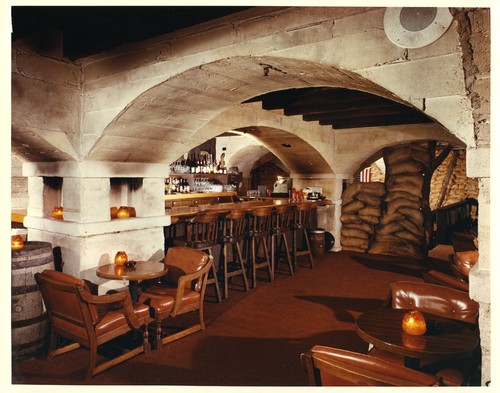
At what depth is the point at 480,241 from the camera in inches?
73.1

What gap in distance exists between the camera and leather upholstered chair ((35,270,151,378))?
9.16ft

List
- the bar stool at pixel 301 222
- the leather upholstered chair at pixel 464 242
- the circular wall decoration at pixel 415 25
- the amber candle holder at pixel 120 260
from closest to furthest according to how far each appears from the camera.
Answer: the circular wall decoration at pixel 415 25 < the amber candle holder at pixel 120 260 < the leather upholstered chair at pixel 464 242 < the bar stool at pixel 301 222

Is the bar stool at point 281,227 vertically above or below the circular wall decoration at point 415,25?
below

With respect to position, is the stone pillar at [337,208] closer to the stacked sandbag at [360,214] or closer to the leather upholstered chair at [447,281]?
the stacked sandbag at [360,214]

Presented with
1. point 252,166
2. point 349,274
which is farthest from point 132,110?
point 252,166

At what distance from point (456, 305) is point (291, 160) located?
5.80 metres

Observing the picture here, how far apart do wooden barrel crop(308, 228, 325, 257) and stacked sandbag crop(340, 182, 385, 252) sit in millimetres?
959

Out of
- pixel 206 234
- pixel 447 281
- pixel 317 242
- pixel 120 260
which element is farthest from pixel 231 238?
pixel 317 242

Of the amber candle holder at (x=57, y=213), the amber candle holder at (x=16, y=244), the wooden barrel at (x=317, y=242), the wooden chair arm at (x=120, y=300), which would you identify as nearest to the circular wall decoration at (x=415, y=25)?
the wooden chair arm at (x=120, y=300)

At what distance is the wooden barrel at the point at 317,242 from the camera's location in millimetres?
7410

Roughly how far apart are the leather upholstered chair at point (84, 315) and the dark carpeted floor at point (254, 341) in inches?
7.5

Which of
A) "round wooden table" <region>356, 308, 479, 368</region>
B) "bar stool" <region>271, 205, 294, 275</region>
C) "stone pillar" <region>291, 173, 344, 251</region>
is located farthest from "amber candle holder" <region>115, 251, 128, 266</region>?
"stone pillar" <region>291, 173, 344, 251</region>
